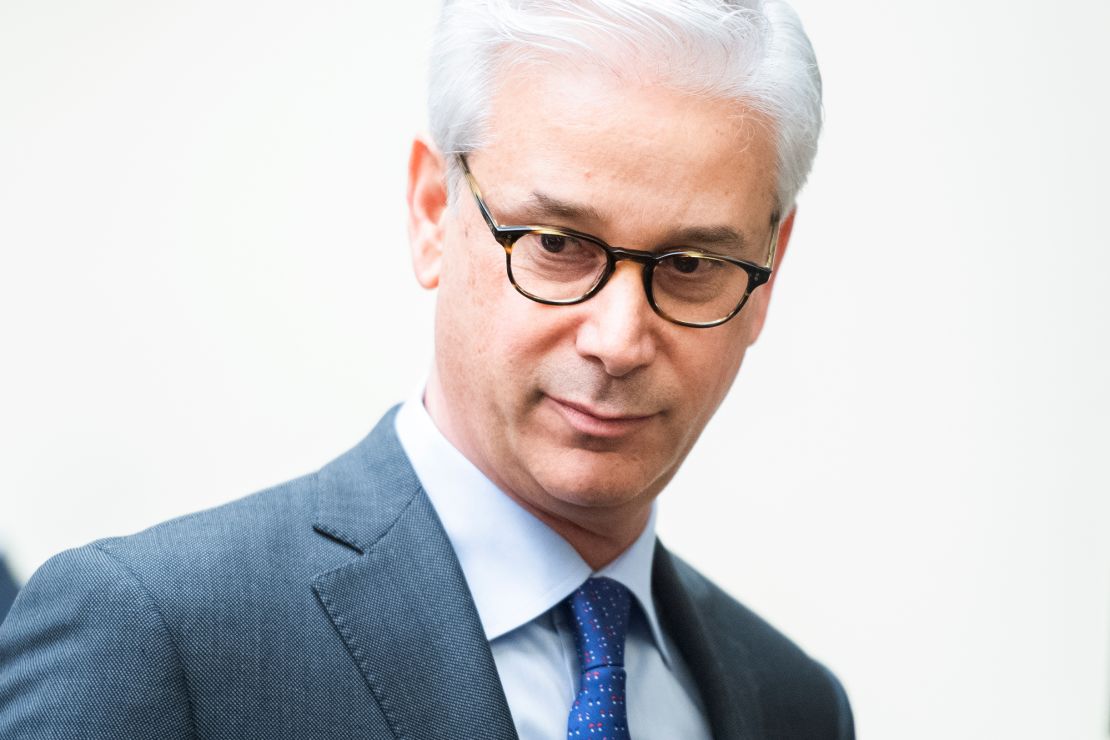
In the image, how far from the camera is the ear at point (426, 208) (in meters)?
2.00

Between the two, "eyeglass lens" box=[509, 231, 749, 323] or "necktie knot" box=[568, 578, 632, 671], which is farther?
"necktie knot" box=[568, 578, 632, 671]

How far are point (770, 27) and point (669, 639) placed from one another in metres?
0.97

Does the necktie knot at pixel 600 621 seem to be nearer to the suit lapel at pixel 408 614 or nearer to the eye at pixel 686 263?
the suit lapel at pixel 408 614

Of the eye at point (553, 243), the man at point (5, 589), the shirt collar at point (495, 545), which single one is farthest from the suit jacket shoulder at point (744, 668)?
the man at point (5, 589)

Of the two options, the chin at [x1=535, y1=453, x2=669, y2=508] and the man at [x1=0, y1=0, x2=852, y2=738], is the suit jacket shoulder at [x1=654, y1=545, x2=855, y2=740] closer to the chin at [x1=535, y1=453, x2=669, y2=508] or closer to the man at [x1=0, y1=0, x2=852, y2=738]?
the man at [x1=0, y1=0, x2=852, y2=738]

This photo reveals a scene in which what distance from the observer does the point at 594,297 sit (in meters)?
1.78

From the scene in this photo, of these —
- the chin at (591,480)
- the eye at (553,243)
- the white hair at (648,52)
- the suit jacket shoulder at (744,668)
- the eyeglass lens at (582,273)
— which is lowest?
the suit jacket shoulder at (744,668)

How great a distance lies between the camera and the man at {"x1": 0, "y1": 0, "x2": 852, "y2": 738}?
Answer: 1687 millimetres

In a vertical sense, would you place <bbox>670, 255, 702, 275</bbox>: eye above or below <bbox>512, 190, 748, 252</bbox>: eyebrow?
below

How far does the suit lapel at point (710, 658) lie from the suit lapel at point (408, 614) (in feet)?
1.61

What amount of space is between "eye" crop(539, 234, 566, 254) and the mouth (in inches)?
7.7

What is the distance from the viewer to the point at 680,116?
1.80 metres

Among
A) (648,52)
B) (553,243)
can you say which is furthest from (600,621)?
(648,52)

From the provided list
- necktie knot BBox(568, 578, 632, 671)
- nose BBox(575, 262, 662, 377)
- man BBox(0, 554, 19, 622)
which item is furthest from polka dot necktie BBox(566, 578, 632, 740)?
man BBox(0, 554, 19, 622)
